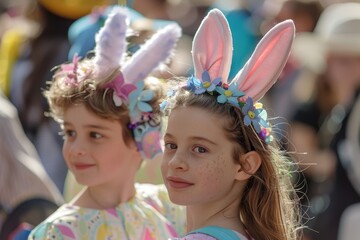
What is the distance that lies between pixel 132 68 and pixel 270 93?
3.56 m

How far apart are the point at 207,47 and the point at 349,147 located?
3229 mm

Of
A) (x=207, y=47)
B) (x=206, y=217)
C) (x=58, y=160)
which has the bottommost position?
(x=58, y=160)

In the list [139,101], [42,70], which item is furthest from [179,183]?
[42,70]

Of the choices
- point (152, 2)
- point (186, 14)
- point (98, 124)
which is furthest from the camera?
point (186, 14)

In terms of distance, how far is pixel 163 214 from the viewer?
523cm

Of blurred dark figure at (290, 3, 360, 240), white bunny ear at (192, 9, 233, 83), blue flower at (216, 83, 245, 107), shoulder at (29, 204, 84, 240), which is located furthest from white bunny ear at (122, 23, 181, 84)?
blurred dark figure at (290, 3, 360, 240)

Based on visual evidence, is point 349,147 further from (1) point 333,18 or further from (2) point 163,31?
(2) point 163,31

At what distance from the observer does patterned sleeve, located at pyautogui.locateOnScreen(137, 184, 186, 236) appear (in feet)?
17.1

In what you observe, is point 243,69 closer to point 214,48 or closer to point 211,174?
point 214,48

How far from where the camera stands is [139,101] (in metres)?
5.11

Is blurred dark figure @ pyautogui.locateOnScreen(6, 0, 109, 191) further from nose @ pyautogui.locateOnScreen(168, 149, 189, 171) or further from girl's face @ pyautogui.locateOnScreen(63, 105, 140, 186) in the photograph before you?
nose @ pyautogui.locateOnScreen(168, 149, 189, 171)

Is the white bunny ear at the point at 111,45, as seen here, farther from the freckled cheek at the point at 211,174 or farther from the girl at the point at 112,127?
the freckled cheek at the point at 211,174

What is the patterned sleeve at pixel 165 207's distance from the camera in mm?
5211

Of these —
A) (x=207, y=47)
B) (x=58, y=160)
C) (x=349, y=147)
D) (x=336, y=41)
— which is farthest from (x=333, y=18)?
(x=207, y=47)
